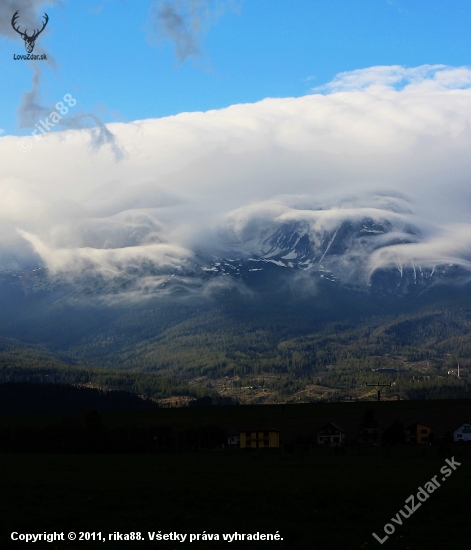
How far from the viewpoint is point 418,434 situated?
6368 inches

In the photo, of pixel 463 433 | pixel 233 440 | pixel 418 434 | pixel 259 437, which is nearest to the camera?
pixel 259 437

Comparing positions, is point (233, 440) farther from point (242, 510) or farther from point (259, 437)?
point (242, 510)

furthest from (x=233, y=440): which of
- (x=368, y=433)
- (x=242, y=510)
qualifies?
(x=242, y=510)

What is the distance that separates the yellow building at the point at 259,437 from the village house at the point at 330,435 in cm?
975

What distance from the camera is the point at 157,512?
126 ft

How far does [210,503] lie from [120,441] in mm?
87666

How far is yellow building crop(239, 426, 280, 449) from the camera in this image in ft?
516

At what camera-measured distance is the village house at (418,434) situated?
158 metres

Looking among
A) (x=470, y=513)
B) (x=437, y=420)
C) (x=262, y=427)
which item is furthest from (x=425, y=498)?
(x=437, y=420)

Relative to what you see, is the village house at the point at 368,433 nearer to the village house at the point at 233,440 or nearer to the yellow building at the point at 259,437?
the yellow building at the point at 259,437

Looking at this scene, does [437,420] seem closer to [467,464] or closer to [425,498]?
[467,464]

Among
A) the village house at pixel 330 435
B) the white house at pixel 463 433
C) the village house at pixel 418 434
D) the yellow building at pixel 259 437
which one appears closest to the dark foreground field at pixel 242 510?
the yellow building at pixel 259 437

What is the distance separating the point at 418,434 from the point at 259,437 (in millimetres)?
33250

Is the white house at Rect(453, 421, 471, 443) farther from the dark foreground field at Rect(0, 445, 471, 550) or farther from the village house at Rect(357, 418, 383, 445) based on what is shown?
the dark foreground field at Rect(0, 445, 471, 550)
